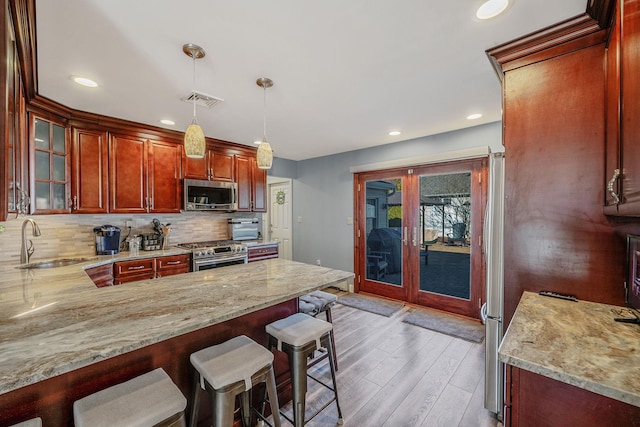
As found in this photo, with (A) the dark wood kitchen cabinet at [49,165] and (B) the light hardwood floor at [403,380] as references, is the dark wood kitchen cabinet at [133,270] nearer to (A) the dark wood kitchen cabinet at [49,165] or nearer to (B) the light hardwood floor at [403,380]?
(A) the dark wood kitchen cabinet at [49,165]

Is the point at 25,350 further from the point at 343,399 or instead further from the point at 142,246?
the point at 142,246

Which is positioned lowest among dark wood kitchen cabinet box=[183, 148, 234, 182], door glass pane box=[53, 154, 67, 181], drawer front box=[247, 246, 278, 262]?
drawer front box=[247, 246, 278, 262]

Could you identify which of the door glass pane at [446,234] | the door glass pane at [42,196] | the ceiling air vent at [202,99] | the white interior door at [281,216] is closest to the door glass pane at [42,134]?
the door glass pane at [42,196]

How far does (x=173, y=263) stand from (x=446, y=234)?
11.9 ft

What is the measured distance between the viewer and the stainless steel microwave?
365 centimetres

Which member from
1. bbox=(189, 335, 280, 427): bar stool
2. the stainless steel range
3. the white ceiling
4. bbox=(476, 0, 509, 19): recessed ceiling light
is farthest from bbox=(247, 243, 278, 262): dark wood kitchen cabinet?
bbox=(476, 0, 509, 19): recessed ceiling light

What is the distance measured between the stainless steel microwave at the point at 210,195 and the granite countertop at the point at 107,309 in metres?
1.69

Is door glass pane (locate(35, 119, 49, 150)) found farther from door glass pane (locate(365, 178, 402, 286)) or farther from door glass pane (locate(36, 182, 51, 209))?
door glass pane (locate(365, 178, 402, 286))

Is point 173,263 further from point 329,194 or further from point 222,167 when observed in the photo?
point 329,194

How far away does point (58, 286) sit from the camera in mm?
1708

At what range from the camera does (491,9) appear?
142 centimetres

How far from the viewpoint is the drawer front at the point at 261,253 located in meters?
4.06

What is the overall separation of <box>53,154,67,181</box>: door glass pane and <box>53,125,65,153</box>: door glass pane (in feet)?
0.27

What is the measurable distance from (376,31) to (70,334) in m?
2.08
